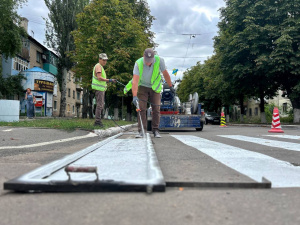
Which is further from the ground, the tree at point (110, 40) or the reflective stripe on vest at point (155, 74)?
the tree at point (110, 40)

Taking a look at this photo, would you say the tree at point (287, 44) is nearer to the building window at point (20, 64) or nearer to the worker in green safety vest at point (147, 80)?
the worker in green safety vest at point (147, 80)

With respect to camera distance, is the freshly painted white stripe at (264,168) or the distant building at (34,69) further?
the distant building at (34,69)

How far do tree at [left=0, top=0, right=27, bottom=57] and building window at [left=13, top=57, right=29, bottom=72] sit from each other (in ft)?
26.9

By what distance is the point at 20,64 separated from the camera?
108ft

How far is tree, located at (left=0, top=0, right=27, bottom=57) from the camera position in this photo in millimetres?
21875

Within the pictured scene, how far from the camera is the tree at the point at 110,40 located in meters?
20.3

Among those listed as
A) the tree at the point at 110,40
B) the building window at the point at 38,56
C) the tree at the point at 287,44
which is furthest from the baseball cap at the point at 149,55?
the building window at the point at 38,56

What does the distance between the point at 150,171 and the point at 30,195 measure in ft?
3.05

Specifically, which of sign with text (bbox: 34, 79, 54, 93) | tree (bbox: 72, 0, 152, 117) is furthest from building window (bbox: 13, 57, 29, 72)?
tree (bbox: 72, 0, 152, 117)

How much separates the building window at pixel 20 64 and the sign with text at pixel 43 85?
241 cm

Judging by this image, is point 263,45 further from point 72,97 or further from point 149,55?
point 72,97

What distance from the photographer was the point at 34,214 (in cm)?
174

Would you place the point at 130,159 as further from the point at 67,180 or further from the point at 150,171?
the point at 67,180

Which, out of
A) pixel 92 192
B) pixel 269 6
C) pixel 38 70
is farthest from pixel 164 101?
pixel 38 70
